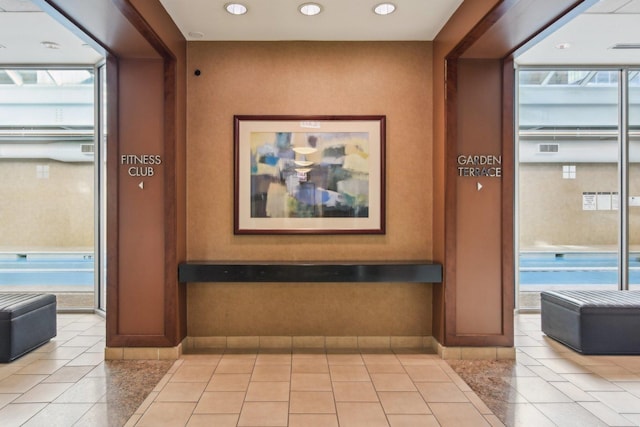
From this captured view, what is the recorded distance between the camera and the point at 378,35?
4180mm

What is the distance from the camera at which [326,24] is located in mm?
3904

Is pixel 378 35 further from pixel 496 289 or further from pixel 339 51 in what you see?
pixel 496 289

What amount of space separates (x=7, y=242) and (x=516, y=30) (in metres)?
7.88

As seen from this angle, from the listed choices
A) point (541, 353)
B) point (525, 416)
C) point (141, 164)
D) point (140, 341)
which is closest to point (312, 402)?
point (525, 416)

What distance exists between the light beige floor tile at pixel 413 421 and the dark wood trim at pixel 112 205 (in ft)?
9.60

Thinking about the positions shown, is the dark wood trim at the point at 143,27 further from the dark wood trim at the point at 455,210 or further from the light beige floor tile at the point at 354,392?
the light beige floor tile at the point at 354,392

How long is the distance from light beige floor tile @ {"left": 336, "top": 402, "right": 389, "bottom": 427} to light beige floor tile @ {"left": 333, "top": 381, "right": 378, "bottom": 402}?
3.3 inches

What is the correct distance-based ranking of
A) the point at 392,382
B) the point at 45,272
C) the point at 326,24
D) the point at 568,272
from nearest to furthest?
the point at 392,382
the point at 326,24
the point at 45,272
the point at 568,272

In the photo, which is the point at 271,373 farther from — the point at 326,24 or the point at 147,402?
the point at 326,24

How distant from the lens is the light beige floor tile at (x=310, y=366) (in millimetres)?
3664

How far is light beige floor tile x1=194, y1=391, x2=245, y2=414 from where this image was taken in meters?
2.90

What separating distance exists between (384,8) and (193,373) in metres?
3.88

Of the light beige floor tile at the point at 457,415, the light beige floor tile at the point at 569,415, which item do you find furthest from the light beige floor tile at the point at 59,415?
the light beige floor tile at the point at 569,415

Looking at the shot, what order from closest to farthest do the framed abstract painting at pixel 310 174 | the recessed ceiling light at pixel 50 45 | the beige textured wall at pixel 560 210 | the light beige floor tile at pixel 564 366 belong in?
1. the light beige floor tile at pixel 564 366
2. the framed abstract painting at pixel 310 174
3. the recessed ceiling light at pixel 50 45
4. the beige textured wall at pixel 560 210
